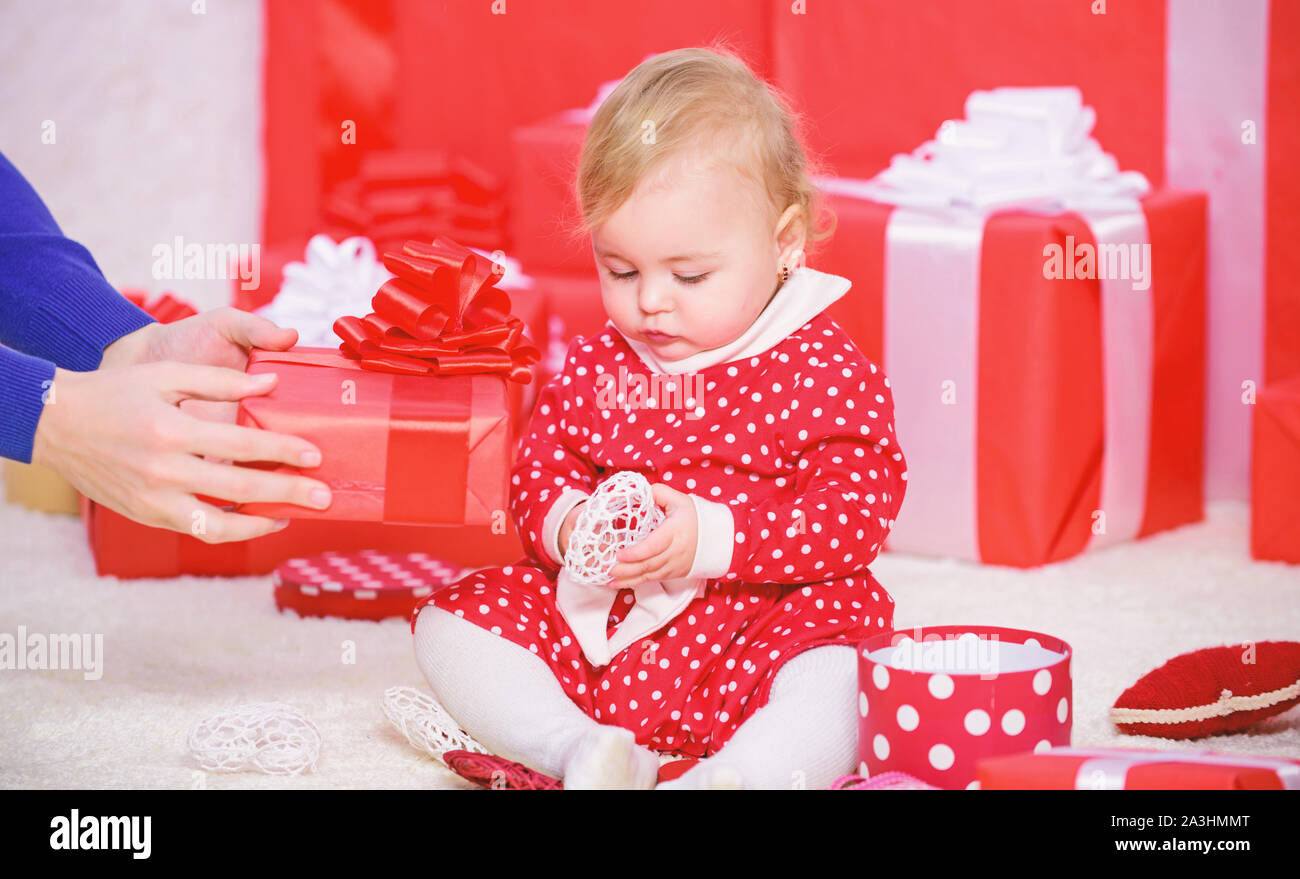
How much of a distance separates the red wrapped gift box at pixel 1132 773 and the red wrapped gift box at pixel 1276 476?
1.18 meters

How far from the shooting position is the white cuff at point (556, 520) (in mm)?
1407

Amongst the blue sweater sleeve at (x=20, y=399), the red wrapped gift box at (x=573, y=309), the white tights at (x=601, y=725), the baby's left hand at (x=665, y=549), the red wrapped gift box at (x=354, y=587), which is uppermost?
the red wrapped gift box at (x=573, y=309)

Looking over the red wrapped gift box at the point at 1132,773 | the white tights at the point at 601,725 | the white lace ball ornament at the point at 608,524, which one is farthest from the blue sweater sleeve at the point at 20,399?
the red wrapped gift box at the point at 1132,773

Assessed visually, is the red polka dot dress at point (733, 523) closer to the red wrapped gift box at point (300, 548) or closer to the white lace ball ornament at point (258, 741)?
the white lace ball ornament at point (258, 741)

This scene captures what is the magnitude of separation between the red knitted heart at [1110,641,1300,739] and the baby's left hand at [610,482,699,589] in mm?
471

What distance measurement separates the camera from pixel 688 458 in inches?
56.4

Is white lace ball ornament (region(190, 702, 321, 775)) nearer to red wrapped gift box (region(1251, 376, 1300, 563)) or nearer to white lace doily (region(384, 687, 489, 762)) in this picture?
white lace doily (region(384, 687, 489, 762))

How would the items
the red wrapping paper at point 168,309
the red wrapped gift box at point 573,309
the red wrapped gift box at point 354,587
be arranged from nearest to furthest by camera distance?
the red wrapped gift box at point 354,587, the red wrapping paper at point 168,309, the red wrapped gift box at point 573,309

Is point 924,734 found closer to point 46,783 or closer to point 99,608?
point 46,783

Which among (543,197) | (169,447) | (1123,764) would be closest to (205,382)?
(169,447)

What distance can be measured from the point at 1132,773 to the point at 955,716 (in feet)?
0.52

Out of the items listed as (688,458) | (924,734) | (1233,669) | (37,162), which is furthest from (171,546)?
(37,162)

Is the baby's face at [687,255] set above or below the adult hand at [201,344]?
above

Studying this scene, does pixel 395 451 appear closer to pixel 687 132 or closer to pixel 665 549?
pixel 665 549
